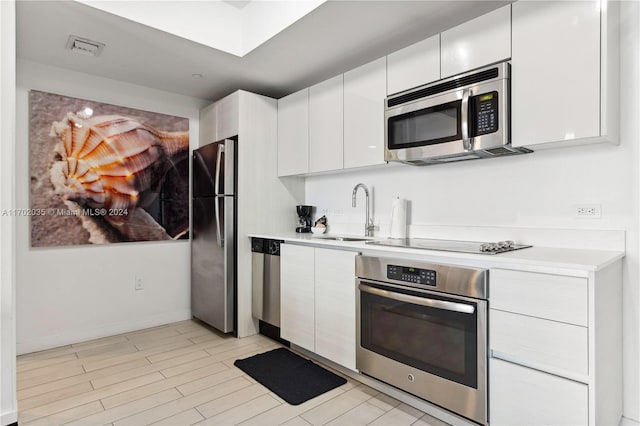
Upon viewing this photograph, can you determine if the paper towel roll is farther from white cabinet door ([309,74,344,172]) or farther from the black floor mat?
the black floor mat

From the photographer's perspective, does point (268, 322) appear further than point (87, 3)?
Yes

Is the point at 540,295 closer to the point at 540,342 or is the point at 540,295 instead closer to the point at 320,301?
the point at 540,342

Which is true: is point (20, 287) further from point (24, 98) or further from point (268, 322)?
point (268, 322)

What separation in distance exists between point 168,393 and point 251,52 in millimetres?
2391

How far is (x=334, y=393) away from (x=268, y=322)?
1019 millimetres

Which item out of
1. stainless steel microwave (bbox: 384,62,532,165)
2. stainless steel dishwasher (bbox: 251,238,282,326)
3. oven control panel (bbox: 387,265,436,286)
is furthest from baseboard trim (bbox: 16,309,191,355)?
stainless steel microwave (bbox: 384,62,532,165)

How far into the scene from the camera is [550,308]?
1.43m

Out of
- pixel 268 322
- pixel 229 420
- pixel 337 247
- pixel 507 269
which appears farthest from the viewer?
pixel 268 322

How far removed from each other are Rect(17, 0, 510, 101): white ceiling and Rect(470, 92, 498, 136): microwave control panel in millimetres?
573

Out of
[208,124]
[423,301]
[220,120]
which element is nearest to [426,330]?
[423,301]

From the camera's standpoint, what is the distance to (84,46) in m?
2.58

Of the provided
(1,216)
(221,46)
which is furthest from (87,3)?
(1,216)

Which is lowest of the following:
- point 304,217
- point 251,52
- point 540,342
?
point 540,342

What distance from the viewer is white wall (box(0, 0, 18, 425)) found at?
1.85 m
